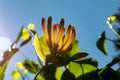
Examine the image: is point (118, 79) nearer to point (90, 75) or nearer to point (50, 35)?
point (90, 75)

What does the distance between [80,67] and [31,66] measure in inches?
4.8


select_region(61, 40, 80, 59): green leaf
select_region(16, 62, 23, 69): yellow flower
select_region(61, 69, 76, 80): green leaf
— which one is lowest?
select_region(61, 69, 76, 80): green leaf

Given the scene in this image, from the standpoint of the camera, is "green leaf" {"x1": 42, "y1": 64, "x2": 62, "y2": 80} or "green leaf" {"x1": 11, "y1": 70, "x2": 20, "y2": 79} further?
"green leaf" {"x1": 11, "y1": 70, "x2": 20, "y2": 79}

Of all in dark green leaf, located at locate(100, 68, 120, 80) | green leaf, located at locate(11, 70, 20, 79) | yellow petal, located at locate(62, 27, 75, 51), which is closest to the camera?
yellow petal, located at locate(62, 27, 75, 51)

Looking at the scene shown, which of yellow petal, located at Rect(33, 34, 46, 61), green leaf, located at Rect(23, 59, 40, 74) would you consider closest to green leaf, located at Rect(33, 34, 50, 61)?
yellow petal, located at Rect(33, 34, 46, 61)

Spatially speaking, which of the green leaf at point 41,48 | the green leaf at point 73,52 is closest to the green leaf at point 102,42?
the green leaf at point 73,52

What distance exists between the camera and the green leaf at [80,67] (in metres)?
0.62

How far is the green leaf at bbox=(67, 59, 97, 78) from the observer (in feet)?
2.03

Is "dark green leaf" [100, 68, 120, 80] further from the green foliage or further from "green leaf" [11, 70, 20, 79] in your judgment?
"green leaf" [11, 70, 20, 79]

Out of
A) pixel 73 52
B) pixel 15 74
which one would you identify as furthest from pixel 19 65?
pixel 73 52

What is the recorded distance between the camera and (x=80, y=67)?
2.04 feet

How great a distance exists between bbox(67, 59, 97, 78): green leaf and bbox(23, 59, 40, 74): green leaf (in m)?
0.09

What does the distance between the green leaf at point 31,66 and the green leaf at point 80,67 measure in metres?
0.09

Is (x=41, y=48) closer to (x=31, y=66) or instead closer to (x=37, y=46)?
(x=37, y=46)
